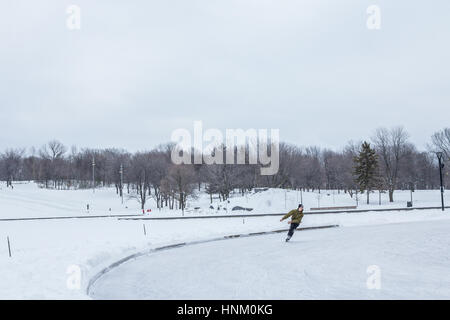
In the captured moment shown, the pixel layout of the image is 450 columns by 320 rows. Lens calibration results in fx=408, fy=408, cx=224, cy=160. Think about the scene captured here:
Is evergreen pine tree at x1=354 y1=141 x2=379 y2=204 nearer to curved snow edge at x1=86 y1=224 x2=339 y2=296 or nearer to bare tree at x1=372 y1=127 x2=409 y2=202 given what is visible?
bare tree at x1=372 y1=127 x2=409 y2=202

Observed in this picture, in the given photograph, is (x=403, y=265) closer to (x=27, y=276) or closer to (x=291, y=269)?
(x=291, y=269)

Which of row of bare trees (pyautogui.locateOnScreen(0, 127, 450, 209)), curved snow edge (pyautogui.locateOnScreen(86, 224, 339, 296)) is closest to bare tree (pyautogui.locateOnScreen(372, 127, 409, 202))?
row of bare trees (pyautogui.locateOnScreen(0, 127, 450, 209))

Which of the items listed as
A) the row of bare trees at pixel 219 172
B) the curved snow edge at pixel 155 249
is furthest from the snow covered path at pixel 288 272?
the row of bare trees at pixel 219 172

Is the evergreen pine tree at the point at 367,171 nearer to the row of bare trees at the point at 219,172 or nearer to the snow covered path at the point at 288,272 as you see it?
the row of bare trees at the point at 219,172

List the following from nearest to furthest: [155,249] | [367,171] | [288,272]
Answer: [288,272] → [155,249] → [367,171]

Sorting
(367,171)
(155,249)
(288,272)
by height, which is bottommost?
(155,249)

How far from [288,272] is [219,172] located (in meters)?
60.1

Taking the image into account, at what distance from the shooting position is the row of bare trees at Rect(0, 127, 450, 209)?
73.6m

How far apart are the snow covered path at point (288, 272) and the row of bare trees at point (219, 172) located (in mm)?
52062

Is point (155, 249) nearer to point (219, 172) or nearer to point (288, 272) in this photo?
point (288, 272)

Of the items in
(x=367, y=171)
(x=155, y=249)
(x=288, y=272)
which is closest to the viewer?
(x=288, y=272)

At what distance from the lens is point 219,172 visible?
71812mm

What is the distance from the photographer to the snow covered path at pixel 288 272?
371 inches

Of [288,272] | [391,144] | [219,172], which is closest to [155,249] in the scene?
[288,272]
